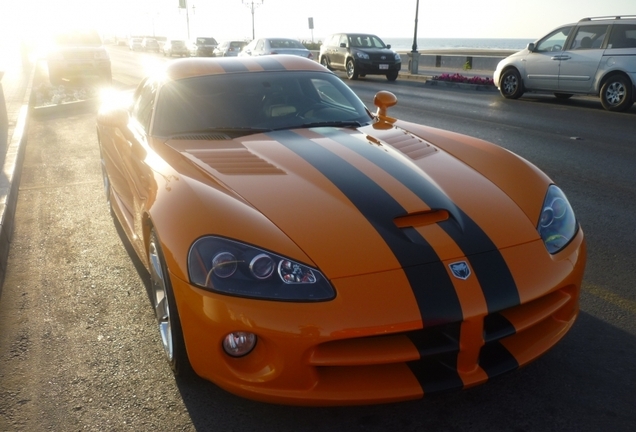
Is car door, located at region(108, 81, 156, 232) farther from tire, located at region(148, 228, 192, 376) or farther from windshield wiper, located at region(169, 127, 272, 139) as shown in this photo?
tire, located at region(148, 228, 192, 376)

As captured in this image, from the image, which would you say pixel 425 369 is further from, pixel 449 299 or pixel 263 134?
pixel 263 134

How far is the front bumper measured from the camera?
231 cm

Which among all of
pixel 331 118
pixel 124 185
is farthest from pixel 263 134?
pixel 124 185

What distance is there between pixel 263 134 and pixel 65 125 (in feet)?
28.7

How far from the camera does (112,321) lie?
357 centimetres

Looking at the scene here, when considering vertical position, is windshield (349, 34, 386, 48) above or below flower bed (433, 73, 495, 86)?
above

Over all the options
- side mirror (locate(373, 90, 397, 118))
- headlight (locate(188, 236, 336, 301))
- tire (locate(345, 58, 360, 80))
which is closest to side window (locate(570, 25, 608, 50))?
tire (locate(345, 58, 360, 80))

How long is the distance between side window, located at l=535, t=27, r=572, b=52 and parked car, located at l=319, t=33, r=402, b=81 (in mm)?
8024

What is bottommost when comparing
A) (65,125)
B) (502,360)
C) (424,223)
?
(65,125)

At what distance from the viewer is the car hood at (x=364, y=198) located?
2.58m

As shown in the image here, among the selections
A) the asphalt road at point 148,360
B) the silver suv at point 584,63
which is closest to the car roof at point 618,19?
the silver suv at point 584,63

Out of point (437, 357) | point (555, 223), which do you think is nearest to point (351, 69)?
point (555, 223)

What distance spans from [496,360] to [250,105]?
2341 mm

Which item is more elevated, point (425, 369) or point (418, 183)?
point (418, 183)
